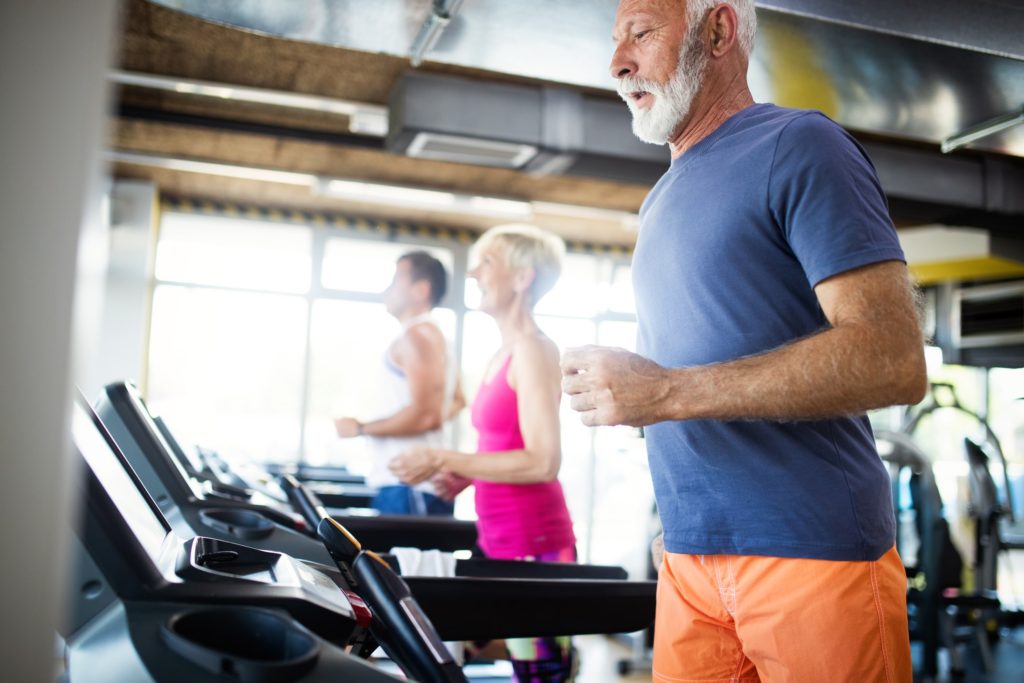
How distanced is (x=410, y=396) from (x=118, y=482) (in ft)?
7.75

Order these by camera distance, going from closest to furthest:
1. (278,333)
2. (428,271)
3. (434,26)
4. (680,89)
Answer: (680,89), (434,26), (428,271), (278,333)

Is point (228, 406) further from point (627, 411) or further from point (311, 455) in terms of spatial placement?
point (627, 411)

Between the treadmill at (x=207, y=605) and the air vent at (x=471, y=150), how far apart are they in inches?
133

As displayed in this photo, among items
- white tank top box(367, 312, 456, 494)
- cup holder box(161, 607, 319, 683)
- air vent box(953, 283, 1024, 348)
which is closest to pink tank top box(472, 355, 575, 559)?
white tank top box(367, 312, 456, 494)

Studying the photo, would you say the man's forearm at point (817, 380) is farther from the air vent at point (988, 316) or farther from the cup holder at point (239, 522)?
the air vent at point (988, 316)

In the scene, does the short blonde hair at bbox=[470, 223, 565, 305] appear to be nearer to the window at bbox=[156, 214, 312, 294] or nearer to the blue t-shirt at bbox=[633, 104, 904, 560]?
the blue t-shirt at bbox=[633, 104, 904, 560]

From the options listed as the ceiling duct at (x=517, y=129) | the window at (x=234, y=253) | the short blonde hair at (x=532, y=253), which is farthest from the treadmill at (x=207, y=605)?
the window at (x=234, y=253)

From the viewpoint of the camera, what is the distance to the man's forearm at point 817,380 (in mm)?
1025

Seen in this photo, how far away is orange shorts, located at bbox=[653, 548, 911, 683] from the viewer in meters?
1.10

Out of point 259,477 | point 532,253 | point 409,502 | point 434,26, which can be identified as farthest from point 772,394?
point 259,477

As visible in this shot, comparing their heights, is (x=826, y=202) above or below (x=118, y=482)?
above

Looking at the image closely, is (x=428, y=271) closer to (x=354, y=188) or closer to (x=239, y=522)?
(x=239, y=522)

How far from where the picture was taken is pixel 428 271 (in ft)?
12.1

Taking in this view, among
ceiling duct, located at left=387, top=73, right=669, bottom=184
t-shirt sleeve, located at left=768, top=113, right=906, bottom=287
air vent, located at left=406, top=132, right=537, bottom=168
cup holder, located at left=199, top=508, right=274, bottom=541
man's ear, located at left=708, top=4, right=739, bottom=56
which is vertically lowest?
cup holder, located at left=199, top=508, right=274, bottom=541
